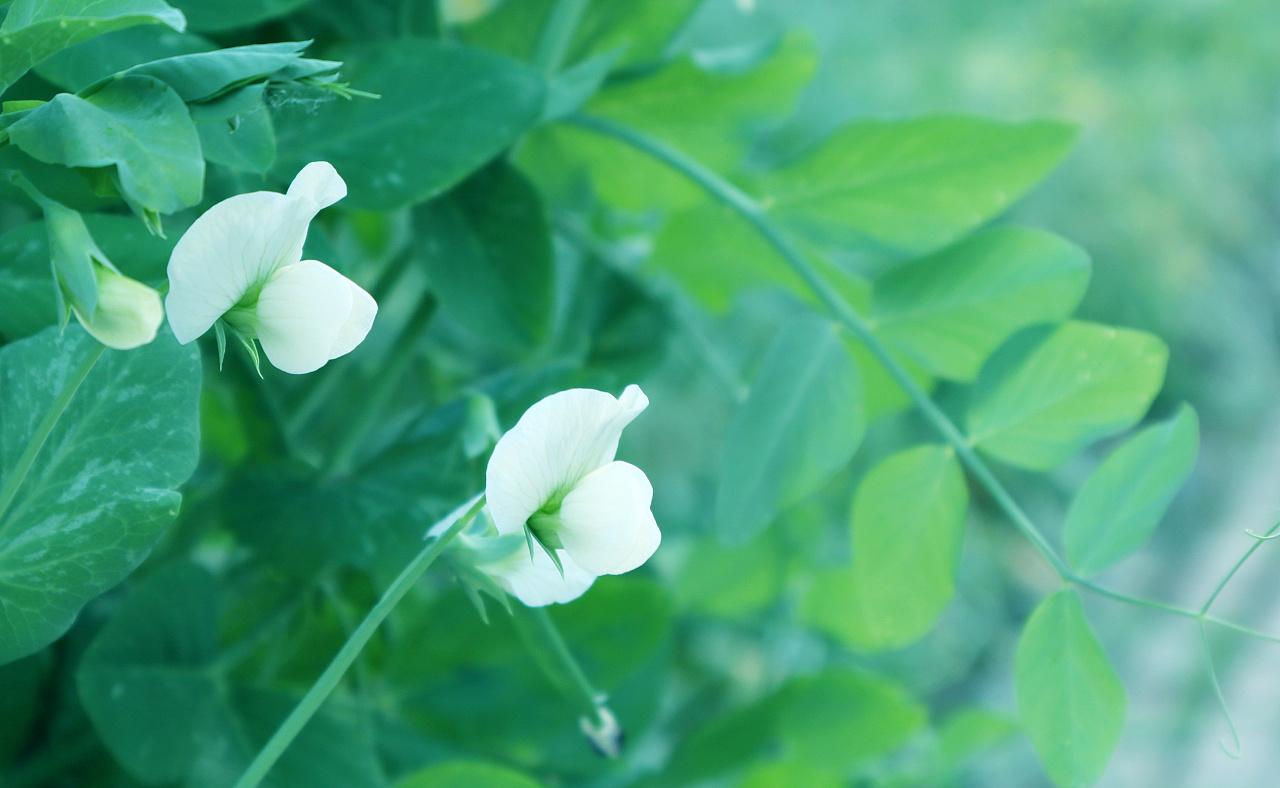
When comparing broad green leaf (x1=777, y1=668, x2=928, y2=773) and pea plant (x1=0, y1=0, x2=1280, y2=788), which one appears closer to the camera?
pea plant (x1=0, y1=0, x2=1280, y2=788)

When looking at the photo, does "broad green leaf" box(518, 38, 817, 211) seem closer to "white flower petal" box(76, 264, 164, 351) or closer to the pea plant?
the pea plant

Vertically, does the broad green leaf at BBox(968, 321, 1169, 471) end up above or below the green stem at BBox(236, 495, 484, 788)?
below

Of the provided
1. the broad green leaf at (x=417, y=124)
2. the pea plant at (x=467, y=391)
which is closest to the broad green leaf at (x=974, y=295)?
the pea plant at (x=467, y=391)

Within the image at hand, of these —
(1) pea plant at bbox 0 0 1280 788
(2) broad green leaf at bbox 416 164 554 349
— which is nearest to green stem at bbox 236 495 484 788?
(1) pea plant at bbox 0 0 1280 788

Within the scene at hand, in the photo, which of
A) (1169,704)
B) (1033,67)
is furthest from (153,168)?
(1033,67)

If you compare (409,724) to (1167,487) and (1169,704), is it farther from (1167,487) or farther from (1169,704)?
(1169,704)

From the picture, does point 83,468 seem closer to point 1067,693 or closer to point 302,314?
point 302,314
